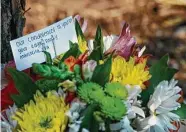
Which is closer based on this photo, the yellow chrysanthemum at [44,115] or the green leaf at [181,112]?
the yellow chrysanthemum at [44,115]

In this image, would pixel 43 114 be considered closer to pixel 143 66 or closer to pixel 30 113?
pixel 30 113

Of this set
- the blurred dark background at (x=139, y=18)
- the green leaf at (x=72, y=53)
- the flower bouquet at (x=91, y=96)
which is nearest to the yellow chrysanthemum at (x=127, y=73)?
the flower bouquet at (x=91, y=96)

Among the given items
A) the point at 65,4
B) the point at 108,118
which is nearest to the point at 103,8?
the point at 65,4

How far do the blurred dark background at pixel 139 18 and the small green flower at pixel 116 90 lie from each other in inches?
70.8

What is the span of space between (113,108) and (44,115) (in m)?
0.16

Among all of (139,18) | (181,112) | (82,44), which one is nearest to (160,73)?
(181,112)

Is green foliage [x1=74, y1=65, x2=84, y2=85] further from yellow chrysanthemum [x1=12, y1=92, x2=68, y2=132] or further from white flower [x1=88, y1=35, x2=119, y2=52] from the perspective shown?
white flower [x1=88, y1=35, x2=119, y2=52]

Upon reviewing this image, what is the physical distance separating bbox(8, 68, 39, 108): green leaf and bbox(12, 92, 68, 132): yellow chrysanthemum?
30mm

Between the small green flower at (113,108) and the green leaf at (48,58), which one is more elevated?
the green leaf at (48,58)

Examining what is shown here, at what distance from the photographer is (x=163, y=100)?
1430 millimetres

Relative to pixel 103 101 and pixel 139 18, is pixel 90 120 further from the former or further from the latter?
pixel 139 18

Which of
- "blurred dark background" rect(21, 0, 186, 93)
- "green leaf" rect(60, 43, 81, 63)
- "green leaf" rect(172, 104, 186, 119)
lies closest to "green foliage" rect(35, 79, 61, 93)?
"green leaf" rect(60, 43, 81, 63)

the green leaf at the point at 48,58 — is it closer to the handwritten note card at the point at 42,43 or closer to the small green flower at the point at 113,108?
the handwritten note card at the point at 42,43

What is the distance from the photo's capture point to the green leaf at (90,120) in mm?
1329
